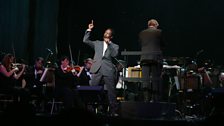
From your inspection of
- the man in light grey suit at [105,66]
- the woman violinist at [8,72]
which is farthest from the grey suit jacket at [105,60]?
the woman violinist at [8,72]

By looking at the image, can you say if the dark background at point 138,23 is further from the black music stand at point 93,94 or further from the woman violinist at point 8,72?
the woman violinist at point 8,72

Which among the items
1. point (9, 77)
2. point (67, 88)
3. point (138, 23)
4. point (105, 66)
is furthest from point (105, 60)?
point (138, 23)

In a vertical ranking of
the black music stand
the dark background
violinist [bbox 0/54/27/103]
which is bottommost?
the black music stand

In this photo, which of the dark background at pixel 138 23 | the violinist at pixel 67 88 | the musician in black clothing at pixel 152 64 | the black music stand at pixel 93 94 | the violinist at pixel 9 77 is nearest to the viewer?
the musician in black clothing at pixel 152 64

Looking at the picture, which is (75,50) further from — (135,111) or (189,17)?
(135,111)

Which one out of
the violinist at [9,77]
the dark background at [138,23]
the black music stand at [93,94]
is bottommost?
the black music stand at [93,94]

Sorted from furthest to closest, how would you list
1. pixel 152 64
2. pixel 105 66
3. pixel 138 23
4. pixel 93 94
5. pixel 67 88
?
pixel 138 23
pixel 93 94
pixel 105 66
pixel 67 88
pixel 152 64

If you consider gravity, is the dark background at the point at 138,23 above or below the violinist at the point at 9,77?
above

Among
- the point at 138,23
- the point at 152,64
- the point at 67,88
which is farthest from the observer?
the point at 138,23

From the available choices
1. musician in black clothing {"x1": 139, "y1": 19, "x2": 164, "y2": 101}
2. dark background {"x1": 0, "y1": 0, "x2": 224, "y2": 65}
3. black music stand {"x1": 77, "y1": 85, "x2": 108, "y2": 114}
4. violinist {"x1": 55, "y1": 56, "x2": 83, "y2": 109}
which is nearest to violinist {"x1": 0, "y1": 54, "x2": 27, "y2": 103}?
violinist {"x1": 55, "y1": 56, "x2": 83, "y2": 109}

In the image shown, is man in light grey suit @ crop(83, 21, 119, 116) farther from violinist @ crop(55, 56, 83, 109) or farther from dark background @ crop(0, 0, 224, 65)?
dark background @ crop(0, 0, 224, 65)

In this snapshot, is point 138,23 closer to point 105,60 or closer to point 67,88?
point 105,60

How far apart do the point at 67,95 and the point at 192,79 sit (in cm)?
284

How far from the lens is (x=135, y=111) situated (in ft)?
22.3
